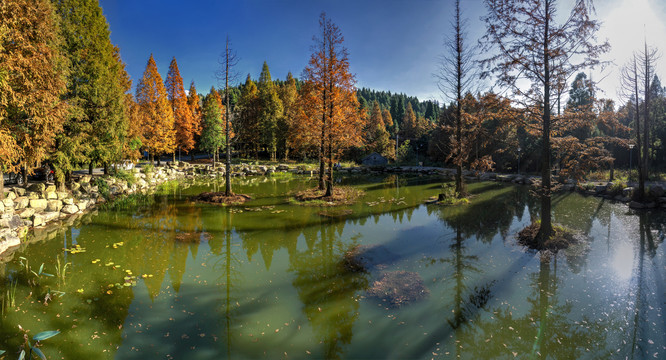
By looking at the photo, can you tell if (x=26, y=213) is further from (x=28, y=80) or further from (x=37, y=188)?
(x=28, y=80)

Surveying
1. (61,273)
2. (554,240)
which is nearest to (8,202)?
(61,273)

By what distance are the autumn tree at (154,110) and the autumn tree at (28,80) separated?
18.8m

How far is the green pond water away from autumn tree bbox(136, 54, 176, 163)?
22.0 meters

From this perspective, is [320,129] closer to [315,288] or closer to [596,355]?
[315,288]

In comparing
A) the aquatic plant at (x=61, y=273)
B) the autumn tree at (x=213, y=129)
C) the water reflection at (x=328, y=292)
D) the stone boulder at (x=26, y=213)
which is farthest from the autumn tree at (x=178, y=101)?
the water reflection at (x=328, y=292)

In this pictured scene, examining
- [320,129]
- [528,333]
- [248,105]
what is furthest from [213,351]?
[248,105]

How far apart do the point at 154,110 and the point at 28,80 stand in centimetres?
2227

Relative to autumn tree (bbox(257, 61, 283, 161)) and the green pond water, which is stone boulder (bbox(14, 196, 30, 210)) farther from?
autumn tree (bbox(257, 61, 283, 161))

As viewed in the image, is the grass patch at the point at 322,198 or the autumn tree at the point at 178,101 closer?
the grass patch at the point at 322,198

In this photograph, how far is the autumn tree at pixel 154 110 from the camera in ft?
102

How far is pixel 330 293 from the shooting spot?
683 cm

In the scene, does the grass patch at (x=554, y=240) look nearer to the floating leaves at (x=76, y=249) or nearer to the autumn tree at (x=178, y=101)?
the floating leaves at (x=76, y=249)

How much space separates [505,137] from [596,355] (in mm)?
34026

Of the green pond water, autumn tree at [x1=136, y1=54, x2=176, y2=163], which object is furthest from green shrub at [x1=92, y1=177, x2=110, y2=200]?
autumn tree at [x1=136, y1=54, x2=176, y2=163]
